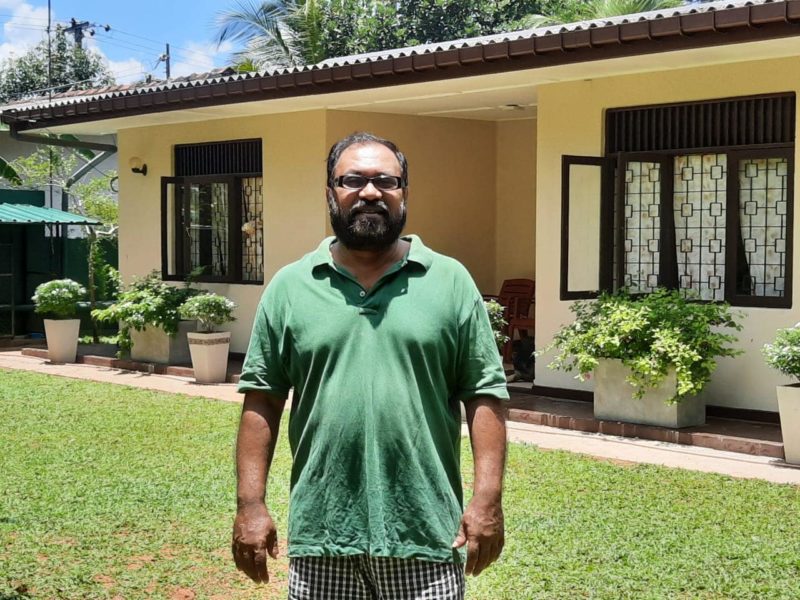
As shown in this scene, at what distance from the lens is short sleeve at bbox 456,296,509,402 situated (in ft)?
9.82

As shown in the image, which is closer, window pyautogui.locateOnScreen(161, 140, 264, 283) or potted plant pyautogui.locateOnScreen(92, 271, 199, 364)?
potted plant pyautogui.locateOnScreen(92, 271, 199, 364)

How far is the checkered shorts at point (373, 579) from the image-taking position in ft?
9.39

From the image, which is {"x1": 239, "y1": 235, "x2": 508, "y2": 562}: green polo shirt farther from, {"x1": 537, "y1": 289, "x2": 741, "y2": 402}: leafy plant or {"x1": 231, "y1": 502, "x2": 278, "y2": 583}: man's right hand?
{"x1": 537, "y1": 289, "x2": 741, "y2": 402}: leafy plant

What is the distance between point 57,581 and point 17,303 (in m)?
12.7

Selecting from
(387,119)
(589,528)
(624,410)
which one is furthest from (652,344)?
(387,119)

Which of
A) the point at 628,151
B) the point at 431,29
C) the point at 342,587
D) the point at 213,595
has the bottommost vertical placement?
the point at 213,595

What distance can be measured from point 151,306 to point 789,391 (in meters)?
7.29

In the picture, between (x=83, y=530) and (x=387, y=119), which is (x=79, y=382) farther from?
(x=83, y=530)

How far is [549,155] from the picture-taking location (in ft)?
34.8

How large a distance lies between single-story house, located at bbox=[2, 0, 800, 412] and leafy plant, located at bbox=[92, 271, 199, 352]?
0.76 meters

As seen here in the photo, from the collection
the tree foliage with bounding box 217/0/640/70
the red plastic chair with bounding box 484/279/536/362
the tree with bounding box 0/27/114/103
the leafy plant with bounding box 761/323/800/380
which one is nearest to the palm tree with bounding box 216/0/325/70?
the tree foliage with bounding box 217/0/640/70

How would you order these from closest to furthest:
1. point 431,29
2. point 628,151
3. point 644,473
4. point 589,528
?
point 589,528, point 644,473, point 628,151, point 431,29

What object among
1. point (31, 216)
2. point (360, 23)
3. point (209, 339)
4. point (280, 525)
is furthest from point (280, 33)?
point (280, 525)

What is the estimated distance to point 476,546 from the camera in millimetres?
2879
